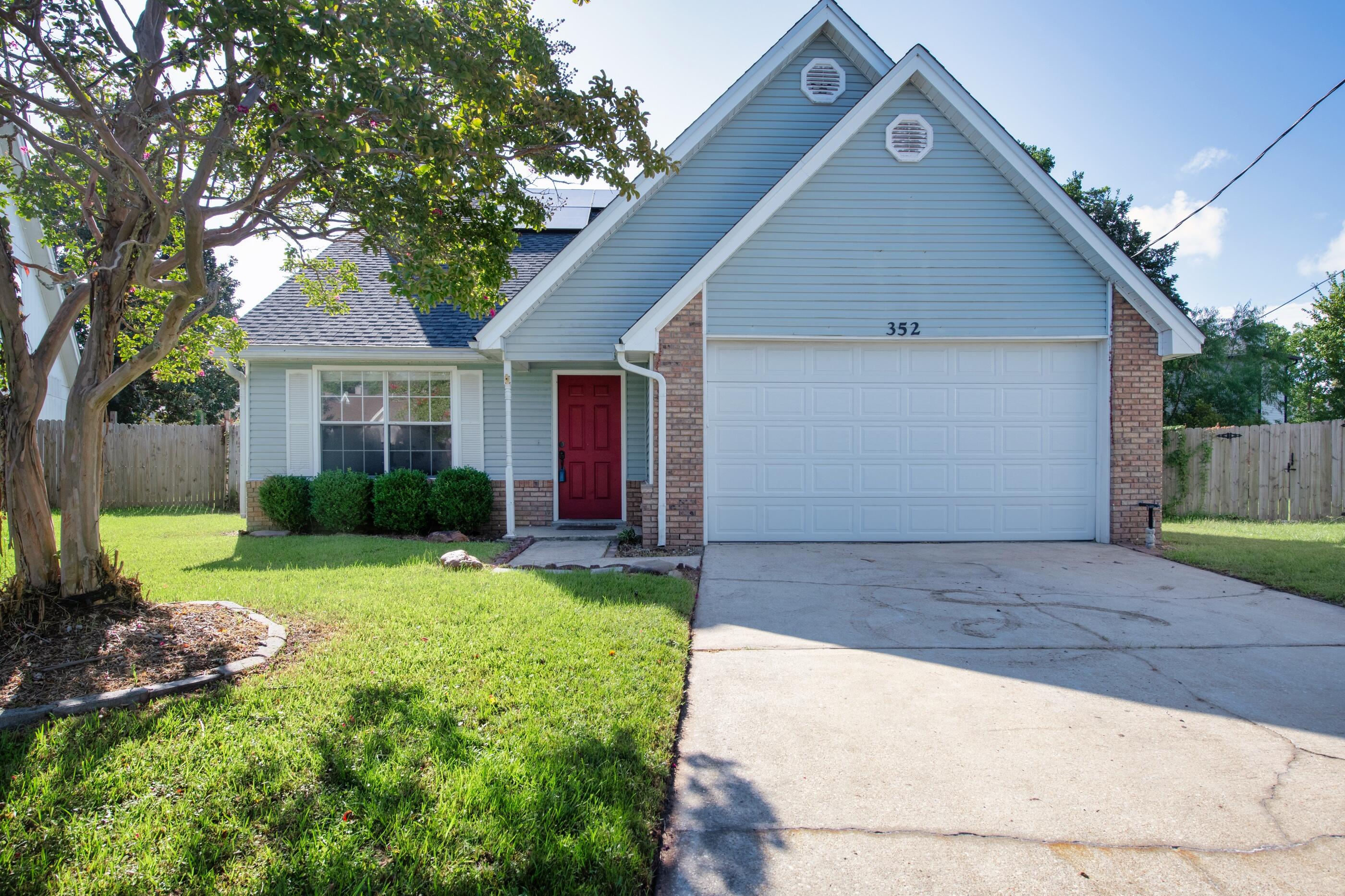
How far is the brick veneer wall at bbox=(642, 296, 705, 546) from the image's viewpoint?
9.05 metres

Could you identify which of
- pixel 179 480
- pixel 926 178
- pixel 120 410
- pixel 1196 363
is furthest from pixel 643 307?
pixel 1196 363

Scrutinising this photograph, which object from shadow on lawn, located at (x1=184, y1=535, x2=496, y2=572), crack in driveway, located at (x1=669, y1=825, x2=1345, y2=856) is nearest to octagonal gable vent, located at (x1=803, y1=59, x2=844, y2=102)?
shadow on lawn, located at (x1=184, y1=535, x2=496, y2=572)

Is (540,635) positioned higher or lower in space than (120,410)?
lower

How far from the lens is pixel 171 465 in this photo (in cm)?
1590

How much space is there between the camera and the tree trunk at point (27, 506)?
463 cm

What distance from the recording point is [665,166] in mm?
5832

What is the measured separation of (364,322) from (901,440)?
842 centimetres

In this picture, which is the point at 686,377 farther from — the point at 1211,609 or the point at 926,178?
the point at 1211,609

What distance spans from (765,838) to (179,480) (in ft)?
56.8

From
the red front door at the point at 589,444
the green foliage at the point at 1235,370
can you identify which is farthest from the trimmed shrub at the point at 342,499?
the green foliage at the point at 1235,370

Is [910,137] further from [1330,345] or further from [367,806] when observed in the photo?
[1330,345]

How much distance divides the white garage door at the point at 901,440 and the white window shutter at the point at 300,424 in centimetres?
660

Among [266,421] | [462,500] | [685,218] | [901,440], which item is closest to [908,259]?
[901,440]

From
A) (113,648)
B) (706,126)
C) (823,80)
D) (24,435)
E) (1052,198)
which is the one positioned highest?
(823,80)
